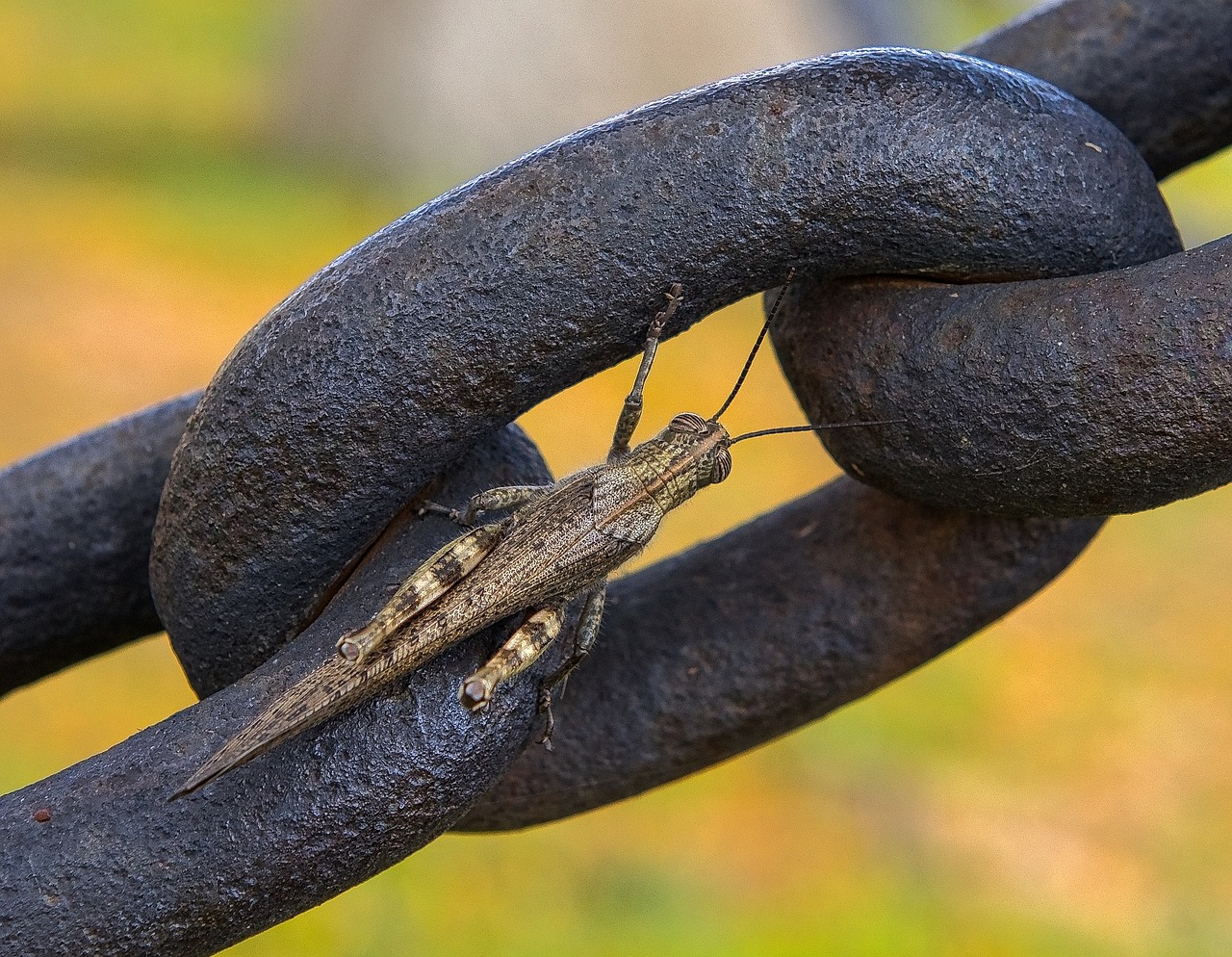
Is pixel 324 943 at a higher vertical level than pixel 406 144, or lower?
lower

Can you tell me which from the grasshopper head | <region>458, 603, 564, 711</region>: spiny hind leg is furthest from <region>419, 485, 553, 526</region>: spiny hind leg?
the grasshopper head

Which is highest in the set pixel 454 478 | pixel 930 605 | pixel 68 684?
pixel 68 684

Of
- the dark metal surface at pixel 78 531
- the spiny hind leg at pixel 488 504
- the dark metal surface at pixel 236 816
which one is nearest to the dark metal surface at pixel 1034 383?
the spiny hind leg at pixel 488 504

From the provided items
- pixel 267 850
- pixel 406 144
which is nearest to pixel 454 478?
pixel 267 850

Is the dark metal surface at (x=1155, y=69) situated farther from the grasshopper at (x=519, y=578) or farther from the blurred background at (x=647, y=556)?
the blurred background at (x=647, y=556)

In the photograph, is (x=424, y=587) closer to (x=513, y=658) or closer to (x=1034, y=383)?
(x=513, y=658)

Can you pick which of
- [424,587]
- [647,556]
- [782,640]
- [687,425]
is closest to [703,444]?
[687,425]

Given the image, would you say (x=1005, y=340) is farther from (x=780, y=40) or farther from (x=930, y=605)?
(x=780, y=40)
